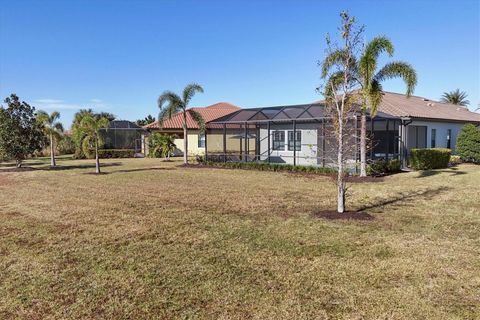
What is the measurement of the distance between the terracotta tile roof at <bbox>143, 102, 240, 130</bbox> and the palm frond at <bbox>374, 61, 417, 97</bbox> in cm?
1611

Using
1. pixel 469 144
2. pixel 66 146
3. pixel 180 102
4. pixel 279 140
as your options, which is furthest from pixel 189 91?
pixel 66 146

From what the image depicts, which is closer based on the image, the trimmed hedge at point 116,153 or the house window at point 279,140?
the house window at point 279,140

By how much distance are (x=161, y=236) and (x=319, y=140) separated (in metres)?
16.8

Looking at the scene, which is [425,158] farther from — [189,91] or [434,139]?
[189,91]

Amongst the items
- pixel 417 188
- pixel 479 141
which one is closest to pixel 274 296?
pixel 417 188

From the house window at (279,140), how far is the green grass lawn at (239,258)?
44.1 feet

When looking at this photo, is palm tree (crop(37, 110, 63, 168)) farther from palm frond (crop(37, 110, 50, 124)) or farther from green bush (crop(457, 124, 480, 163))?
green bush (crop(457, 124, 480, 163))

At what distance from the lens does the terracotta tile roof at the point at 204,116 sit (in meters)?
35.8

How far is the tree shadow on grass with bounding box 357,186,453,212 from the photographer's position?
31.4 ft

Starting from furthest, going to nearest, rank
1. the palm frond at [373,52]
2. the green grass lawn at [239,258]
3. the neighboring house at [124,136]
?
1. the neighboring house at [124,136]
2. the palm frond at [373,52]
3. the green grass lawn at [239,258]

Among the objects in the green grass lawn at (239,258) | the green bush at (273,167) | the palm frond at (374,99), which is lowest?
the green grass lawn at (239,258)

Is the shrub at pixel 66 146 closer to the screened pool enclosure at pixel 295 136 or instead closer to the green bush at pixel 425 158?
the screened pool enclosure at pixel 295 136

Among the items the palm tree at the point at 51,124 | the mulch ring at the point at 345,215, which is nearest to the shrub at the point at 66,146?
the palm tree at the point at 51,124

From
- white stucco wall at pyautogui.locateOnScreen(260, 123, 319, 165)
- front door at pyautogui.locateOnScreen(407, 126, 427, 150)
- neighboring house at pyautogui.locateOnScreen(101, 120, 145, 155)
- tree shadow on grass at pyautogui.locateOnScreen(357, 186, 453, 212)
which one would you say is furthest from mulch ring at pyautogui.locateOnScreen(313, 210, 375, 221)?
neighboring house at pyautogui.locateOnScreen(101, 120, 145, 155)
